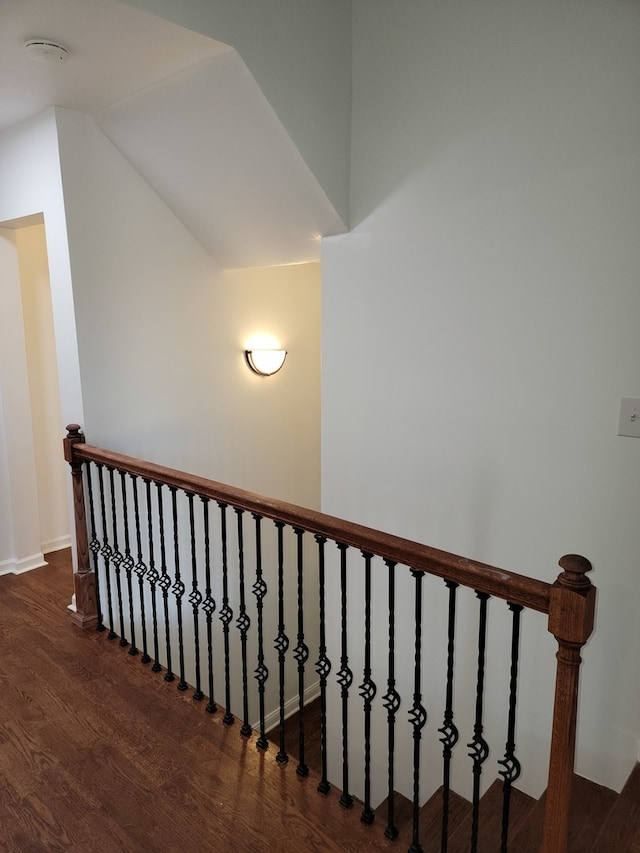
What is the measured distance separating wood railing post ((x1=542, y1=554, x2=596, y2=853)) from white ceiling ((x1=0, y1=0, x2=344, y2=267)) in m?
1.96

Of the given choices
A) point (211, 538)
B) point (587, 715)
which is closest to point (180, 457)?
point (211, 538)

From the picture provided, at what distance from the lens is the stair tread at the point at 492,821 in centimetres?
208

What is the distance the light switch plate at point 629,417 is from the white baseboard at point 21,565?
3.43 metres

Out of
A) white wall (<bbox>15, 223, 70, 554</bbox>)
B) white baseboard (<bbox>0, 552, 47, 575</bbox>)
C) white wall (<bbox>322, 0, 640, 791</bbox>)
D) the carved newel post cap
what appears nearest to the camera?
the carved newel post cap

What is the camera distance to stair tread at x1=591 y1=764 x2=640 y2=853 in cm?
174

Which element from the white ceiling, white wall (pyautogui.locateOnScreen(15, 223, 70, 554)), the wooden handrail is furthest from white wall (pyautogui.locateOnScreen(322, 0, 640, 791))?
white wall (pyautogui.locateOnScreen(15, 223, 70, 554))

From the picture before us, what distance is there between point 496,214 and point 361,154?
0.74m

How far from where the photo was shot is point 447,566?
1487mm

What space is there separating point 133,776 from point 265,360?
242cm

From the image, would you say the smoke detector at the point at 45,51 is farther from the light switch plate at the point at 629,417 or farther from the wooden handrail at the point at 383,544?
the light switch plate at the point at 629,417

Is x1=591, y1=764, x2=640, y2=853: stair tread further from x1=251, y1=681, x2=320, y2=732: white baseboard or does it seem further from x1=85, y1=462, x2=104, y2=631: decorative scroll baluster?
x1=251, y1=681, x2=320, y2=732: white baseboard

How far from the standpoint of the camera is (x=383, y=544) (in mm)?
1621

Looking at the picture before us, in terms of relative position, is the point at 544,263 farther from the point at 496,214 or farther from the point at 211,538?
the point at 211,538

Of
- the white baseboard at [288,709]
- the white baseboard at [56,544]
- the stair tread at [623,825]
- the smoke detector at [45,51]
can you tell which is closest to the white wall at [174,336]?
the smoke detector at [45,51]
